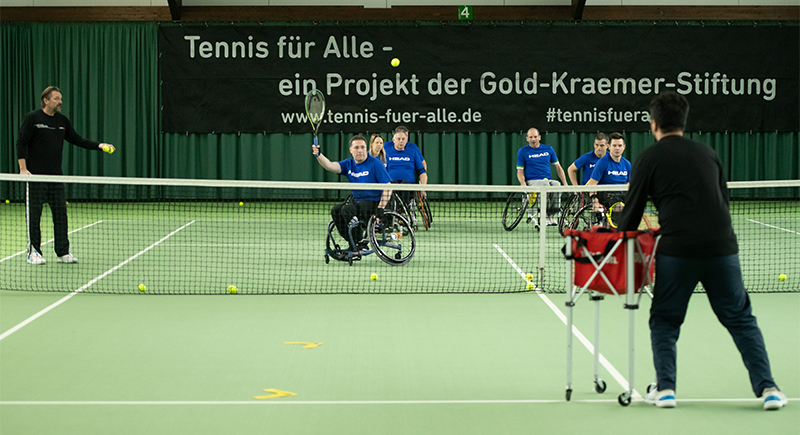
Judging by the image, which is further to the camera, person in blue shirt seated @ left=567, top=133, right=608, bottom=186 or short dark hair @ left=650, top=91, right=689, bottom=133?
person in blue shirt seated @ left=567, top=133, right=608, bottom=186

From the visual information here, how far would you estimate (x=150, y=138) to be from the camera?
52.7 ft

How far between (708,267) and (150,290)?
4713 mm

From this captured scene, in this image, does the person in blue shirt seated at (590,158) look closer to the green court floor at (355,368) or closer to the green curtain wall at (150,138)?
the green court floor at (355,368)

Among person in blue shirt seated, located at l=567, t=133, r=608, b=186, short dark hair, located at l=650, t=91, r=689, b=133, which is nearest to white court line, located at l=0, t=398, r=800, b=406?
short dark hair, located at l=650, t=91, r=689, b=133

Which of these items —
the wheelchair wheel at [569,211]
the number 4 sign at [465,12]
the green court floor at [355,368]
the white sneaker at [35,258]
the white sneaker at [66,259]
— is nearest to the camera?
the green court floor at [355,368]

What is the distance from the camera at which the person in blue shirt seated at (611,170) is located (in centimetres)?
856

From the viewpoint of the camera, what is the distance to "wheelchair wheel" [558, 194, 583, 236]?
30.9 feet

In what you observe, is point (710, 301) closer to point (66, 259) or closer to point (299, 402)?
point (299, 402)

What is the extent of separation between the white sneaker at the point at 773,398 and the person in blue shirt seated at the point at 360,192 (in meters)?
4.69

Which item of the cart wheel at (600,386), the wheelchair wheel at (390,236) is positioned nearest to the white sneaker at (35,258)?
the wheelchair wheel at (390,236)

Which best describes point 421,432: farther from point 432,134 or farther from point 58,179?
point 432,134

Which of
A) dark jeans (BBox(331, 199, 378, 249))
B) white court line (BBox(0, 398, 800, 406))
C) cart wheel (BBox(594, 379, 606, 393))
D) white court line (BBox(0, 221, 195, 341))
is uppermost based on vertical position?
A: dark jeans (BBox(331, 199, 378, 249))

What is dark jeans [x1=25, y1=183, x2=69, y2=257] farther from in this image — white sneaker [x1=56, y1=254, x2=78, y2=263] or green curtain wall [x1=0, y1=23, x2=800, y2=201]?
green curtain wall [x1=0, y1=23, x2=800, y2=201]

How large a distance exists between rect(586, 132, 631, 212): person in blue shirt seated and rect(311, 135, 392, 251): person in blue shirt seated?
2.30 m
